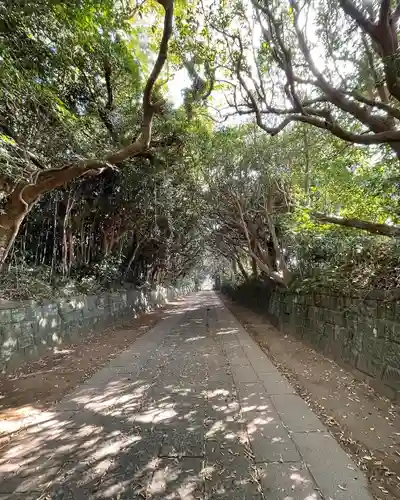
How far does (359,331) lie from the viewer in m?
4.21

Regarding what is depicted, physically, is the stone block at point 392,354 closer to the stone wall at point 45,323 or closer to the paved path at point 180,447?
the paved path at point 180,447

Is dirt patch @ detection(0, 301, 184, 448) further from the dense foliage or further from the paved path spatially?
the dense foliage

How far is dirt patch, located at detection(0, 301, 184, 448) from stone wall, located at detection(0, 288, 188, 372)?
0.22m

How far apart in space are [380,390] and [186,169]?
7.89 meters

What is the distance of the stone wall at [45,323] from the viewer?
4668 millimetres

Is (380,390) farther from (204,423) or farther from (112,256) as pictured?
(112,256)

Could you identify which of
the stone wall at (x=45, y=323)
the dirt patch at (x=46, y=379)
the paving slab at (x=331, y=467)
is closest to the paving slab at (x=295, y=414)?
the paving slab at (x=331, y=467)

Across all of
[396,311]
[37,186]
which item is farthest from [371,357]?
[37,186]

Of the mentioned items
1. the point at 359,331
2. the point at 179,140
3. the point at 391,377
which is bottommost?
the point at 391,377

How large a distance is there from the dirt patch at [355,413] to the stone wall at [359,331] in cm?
20

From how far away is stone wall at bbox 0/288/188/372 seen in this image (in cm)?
467

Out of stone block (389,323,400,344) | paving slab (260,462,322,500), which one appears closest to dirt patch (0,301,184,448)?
paving slab (260,462,322,500)

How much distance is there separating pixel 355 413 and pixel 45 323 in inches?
213

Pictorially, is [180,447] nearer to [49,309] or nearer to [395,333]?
[395,333]
